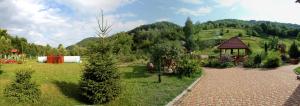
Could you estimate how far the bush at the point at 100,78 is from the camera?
39.2ft

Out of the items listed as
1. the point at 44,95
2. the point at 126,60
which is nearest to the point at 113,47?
the point at 44,95

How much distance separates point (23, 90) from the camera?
10.9 meters

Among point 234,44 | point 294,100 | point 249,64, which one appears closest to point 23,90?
point 294,100

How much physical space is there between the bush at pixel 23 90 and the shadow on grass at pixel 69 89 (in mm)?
1323

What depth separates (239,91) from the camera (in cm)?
1520

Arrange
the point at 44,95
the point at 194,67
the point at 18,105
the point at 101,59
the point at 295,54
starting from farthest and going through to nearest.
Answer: the point at 295,54
the point at 194,67
the point at 101,59
the point at 44,95
the point at 18,105

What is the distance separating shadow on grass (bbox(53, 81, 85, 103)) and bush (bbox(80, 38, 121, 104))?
44cm

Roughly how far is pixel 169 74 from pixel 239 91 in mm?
6774

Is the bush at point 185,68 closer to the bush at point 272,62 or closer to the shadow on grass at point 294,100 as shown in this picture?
the shadow on grass at point 294,100

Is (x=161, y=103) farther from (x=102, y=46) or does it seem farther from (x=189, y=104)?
(x=102, y=46)

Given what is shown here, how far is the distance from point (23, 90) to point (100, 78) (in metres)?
2.65

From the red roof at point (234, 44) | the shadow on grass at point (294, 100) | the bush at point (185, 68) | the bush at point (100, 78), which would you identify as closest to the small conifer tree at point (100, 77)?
the bush at point (100, 78)

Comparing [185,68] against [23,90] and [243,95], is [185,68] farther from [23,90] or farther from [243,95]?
[23,90]

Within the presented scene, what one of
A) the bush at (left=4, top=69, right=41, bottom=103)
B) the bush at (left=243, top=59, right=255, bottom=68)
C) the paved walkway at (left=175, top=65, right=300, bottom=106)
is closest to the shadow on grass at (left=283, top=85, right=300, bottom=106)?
the paved walkway at (left=175, top=65, right=300, bottom=106)
